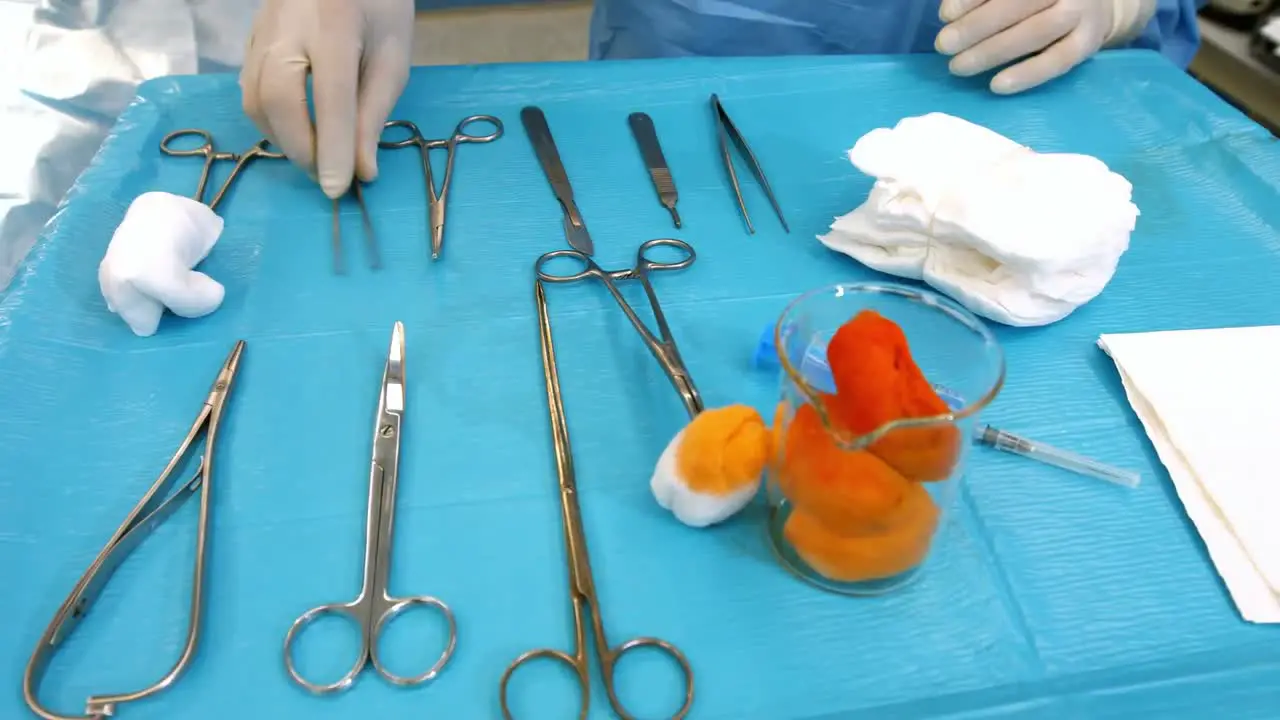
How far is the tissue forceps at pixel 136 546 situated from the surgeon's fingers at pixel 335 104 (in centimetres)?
30

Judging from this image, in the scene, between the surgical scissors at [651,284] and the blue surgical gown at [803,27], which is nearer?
the surgical scissors at [651,284]

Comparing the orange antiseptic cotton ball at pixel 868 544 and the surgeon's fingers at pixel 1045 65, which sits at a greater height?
the surgeon's fingers at pixel 1045 65

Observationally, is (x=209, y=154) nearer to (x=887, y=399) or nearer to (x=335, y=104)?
(x=335, y=104)

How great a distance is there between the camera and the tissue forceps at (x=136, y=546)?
1.83 ft

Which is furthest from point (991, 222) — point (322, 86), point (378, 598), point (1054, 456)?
point (322, 86)

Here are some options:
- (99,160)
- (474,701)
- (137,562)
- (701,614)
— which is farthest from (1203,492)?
(99,160)

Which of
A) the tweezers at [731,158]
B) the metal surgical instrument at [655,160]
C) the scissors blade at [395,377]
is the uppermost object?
the tweezers at [731,158]

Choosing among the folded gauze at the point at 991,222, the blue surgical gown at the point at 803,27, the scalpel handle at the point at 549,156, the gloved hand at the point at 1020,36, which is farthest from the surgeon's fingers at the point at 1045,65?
the scalpel handle at the point at 549,156

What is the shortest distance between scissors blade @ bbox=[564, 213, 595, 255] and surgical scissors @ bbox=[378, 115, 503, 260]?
0.14 m

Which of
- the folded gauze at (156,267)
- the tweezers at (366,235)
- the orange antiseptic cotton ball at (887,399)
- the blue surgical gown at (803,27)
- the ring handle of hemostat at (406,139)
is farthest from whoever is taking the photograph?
the blue surgical gown at (803,27)

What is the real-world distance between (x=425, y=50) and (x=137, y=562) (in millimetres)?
1874

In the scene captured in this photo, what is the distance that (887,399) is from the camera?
0.54 metres

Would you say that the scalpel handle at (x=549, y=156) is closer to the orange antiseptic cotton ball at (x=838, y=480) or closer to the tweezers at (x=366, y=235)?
the tweezers at (x=366, y=235)

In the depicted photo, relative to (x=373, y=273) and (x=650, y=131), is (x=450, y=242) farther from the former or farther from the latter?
(x=650, y=131)
